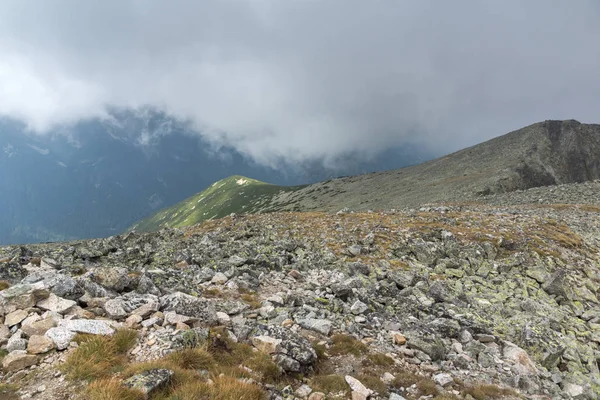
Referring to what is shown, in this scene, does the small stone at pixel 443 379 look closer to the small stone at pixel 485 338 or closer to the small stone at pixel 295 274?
the small stone at pixel 485 338

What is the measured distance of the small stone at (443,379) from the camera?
1038 centimetres

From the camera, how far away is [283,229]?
110 feet

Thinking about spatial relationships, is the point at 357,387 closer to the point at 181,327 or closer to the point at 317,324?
the point at 317,324

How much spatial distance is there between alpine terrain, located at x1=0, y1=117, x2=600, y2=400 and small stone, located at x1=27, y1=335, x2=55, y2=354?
0.11 feet

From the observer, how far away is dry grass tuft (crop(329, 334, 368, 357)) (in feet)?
37.2

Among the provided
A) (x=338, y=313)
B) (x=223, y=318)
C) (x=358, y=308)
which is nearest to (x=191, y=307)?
(x=223, y=318)

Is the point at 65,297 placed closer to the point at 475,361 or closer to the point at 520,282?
the point at 475,361

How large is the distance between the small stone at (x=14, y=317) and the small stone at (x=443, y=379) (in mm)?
13670

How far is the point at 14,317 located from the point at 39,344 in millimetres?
1979

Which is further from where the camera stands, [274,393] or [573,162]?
[573,162]

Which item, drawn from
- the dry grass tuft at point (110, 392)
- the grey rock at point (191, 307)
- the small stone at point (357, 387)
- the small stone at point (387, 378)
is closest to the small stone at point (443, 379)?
the small stone at point (387, 378)

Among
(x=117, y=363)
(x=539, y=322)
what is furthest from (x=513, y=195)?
(x=117, y=363)

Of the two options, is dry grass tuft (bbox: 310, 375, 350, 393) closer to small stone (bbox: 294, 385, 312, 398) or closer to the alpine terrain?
the alpine terrain

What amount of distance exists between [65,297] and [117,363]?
477cm
